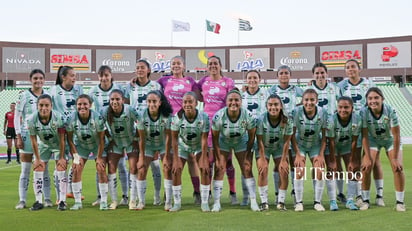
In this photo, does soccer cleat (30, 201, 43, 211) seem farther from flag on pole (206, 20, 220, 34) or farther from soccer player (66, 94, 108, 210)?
flag on pole (206, 20, 220, 34)

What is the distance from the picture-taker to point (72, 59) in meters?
47.4

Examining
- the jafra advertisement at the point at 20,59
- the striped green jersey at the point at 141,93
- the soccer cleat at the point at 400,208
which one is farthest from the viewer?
the jafra advertisement at the point at 20,59

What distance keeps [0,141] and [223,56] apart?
2245 cm

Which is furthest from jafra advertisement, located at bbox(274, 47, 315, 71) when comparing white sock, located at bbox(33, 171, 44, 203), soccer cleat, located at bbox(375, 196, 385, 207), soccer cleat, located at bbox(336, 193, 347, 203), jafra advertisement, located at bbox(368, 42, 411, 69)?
white sock, located at bbox(33, 171, 44, 203)

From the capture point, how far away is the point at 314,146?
23.9ft

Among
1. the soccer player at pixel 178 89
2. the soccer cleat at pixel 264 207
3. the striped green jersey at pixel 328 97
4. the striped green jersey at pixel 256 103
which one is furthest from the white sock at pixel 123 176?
the striped green jersey at pixel 328 97

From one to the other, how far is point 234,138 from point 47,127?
2.74m

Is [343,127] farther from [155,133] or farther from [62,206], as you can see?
[62,206]

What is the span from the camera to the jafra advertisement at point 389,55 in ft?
146

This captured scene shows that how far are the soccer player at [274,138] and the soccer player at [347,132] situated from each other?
65cm

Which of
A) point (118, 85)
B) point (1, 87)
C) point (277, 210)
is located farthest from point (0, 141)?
point (277, 210)

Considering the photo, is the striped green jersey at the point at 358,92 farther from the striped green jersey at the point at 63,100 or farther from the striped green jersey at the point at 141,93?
the striped green jersey at the point at 63,100

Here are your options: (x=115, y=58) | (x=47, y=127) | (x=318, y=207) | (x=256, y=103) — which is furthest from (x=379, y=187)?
(x=115, y=58)

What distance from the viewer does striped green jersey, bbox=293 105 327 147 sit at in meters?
7.17
